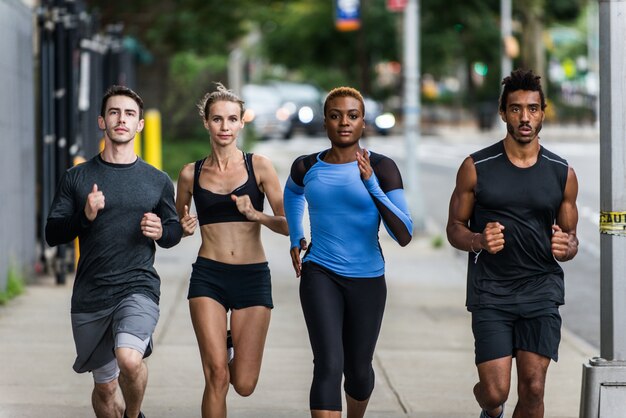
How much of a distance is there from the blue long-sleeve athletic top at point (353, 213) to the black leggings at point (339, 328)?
0.06m

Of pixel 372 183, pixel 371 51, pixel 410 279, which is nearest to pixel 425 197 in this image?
pixel 410 279

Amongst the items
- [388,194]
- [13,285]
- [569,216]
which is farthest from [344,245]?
[13,285]

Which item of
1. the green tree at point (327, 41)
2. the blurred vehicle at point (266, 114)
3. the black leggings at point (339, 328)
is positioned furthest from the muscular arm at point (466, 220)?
the green tree at point (327, 41)

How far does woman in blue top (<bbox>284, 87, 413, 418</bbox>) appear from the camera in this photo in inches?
251

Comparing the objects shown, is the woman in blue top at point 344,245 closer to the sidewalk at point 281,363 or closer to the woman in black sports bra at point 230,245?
the woman in black sports bra at point 230,245

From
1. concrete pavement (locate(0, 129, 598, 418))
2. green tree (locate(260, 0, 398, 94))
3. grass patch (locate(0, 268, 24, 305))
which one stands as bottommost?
concrete pavement (locate(0, 129, 598, 418))

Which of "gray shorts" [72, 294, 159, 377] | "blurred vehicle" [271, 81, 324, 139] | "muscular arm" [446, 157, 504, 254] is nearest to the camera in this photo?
"muscular arm" [446, 157, 504, 254]

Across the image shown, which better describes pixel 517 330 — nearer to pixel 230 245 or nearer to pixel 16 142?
pixel 230 245

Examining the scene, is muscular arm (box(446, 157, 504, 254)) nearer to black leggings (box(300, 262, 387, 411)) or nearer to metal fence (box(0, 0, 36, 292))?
black leggings (box(300, 262, 387, 411))

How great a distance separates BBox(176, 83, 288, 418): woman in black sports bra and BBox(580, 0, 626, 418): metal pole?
165 centimetres

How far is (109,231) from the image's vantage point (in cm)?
632

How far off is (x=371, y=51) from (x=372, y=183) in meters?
59.7

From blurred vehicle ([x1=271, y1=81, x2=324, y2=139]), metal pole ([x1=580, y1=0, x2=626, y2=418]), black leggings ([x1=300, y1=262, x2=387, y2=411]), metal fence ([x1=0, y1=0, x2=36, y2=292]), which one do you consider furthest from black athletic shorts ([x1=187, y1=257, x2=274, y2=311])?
blurred vehicle ([x1=271, y1=81, x2=324, y2=139])

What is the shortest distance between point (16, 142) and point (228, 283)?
6.59 metres
